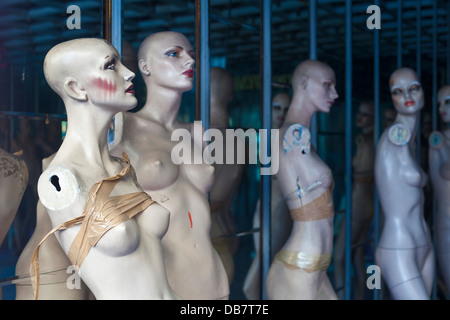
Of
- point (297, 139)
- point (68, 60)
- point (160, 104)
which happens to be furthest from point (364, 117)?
point (68, 60)

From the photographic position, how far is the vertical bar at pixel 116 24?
6.67 feet

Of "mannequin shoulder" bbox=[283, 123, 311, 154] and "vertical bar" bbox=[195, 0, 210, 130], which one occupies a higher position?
"vertical bar" bbox=[195, 0, 210, 130]

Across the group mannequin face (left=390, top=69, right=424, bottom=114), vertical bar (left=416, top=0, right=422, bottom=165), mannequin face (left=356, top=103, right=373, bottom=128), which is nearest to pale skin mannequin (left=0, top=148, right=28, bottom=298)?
mannequin face (left=390, top=69, right=424, bottom=114)

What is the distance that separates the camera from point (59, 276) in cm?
180

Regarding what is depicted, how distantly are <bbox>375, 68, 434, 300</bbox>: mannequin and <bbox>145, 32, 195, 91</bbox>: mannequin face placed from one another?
1565 mm

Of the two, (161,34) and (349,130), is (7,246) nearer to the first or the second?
(161,34)

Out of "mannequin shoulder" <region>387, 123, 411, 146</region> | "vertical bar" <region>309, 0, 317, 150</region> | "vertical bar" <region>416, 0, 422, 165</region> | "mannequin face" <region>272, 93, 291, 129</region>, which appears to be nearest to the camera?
"mannequin shoulder" <region>387, 123, 411, 146</region>

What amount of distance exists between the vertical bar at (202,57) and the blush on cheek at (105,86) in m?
1.06

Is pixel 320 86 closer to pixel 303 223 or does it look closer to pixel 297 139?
pixel 297 139

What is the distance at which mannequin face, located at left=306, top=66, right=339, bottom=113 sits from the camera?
2.97 meters

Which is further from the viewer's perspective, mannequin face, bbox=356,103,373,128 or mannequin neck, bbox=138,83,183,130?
mannequin face, bbox=356,103,373,128

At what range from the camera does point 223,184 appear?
2.80m

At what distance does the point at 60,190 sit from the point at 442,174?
9.95 feet

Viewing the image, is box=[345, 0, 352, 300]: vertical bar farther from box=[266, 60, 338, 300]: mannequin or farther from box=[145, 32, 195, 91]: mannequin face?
box=[145, 32, 195, 91]: mannequin face
